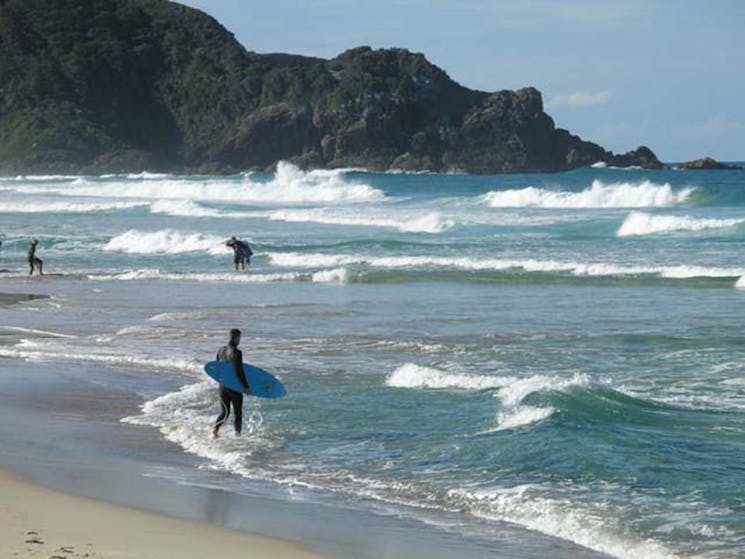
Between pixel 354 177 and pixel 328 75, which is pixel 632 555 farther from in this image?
pixel 328 75

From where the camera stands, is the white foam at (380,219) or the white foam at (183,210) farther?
the white foam at (183,210)

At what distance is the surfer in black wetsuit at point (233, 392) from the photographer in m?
13.2

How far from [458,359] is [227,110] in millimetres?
129139

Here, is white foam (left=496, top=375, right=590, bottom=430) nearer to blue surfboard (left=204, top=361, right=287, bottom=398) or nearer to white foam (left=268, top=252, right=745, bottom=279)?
blue surfboard (left=204, top=361, right=287, bottom=398)

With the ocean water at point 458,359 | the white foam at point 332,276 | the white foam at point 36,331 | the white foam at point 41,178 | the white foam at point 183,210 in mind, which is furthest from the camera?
the white foam at point 41,178

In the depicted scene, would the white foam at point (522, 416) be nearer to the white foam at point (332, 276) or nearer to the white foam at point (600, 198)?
the white foam at point (332, 276)

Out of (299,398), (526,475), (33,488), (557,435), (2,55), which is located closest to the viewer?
(33,488)

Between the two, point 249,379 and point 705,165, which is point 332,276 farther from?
point 705,165

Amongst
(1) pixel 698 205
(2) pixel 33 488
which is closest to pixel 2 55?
(1) pixel 698 205

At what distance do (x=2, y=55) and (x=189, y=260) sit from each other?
11237cm

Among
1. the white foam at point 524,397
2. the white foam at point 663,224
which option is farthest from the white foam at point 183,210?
the white foam at point 524,397

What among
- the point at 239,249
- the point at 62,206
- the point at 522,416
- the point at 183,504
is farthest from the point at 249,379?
the point at 62,206

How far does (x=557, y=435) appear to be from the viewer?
500 inches

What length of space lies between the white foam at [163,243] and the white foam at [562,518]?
31.2 m
